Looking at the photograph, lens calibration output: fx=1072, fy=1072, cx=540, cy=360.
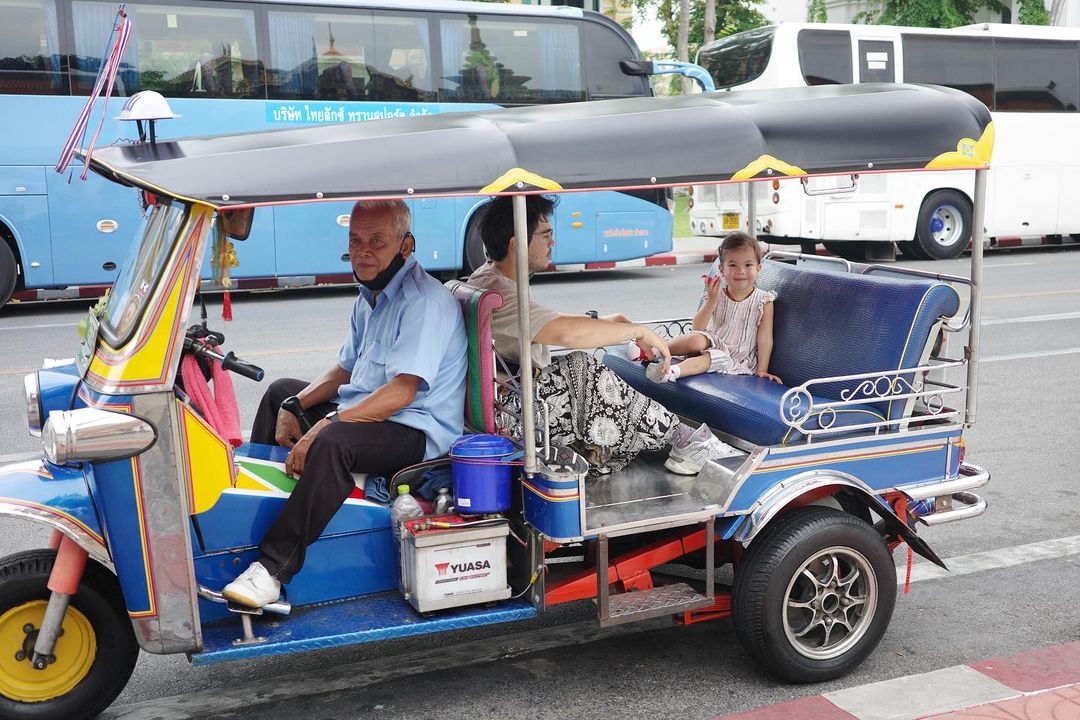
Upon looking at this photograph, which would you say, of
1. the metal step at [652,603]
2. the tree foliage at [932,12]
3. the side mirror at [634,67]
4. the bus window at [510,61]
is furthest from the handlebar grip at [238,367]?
the tree foliage at [932,12]

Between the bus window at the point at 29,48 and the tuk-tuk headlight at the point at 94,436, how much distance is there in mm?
10541

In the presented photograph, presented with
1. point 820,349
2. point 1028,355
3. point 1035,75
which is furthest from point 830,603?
point 1035,75

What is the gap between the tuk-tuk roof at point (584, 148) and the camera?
3064 millimetres

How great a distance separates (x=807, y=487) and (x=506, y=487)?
1.05 m

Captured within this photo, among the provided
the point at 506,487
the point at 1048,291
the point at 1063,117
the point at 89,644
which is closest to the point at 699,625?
the point at 506,487

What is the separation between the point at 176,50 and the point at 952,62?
12147 mm

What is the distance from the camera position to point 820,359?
15.4 feet

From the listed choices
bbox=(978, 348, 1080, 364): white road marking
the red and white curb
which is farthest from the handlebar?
bbox=(978, 348, 1080, 364): white road marking

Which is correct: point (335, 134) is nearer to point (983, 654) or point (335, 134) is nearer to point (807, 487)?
point (807, 487)

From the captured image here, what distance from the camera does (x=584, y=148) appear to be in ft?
11.2

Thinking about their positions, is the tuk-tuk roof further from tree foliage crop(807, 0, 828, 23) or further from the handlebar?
tree foliage crop(807, 0, 828, 23)

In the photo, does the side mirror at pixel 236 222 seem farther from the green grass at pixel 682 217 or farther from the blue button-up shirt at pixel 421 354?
the green grass at pixel 682 217

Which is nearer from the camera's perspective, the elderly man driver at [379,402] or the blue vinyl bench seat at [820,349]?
the elderly man driver at [379,402]

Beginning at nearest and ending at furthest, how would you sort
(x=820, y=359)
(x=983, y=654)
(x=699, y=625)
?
1. (x=983, y=654)
2. (x=699, y=625)
3. (x=820, y=359)
